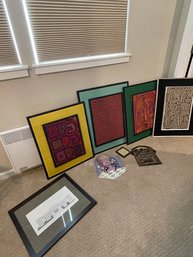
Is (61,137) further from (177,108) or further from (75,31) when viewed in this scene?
(177,108)

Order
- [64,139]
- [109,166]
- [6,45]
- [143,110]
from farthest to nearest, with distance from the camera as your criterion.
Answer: [143,110]
[109,166]
[64,139]
[6,45]

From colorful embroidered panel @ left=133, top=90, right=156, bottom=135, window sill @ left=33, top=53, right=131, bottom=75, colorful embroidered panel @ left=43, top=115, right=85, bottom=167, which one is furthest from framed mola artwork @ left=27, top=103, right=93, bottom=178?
colorful embroidered panel @ left=133, top=90, right=156, bottom=135

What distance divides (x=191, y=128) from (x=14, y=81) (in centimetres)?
191

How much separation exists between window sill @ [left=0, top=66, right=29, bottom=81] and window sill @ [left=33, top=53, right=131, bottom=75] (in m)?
0.08

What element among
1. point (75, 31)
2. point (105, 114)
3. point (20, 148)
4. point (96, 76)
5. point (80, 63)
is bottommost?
point (20, 148)

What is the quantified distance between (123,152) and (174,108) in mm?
755

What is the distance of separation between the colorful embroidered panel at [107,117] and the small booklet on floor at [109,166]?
0.18 metres

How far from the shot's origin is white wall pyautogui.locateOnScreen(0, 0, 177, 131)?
131 centimetres

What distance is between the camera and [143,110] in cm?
181

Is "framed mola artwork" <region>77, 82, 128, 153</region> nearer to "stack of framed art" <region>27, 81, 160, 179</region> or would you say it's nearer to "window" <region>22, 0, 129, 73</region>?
"stack of framed art" <region>27, 81, 160, 179</region>

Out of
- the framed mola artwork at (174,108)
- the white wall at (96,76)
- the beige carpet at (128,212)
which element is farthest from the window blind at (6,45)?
the framed mola artwork at (174,108)

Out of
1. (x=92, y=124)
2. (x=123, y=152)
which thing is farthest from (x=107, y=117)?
(x=123, y=152)

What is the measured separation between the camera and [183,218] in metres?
1.18

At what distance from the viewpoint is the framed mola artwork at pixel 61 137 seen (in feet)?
4.44
